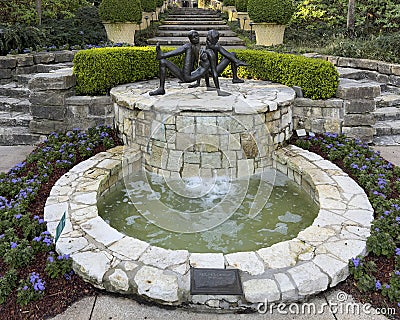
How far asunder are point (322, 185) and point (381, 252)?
1.17m

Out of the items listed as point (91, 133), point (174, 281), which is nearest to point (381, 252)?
point (174, 281)

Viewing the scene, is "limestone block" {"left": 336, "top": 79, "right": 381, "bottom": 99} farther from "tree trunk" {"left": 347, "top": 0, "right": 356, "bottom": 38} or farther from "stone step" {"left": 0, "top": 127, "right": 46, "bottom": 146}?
"tree trunk" {"left": 347, "top": 0, "right": 356, "bottom": 38}

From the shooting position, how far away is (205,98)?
16.2 feet

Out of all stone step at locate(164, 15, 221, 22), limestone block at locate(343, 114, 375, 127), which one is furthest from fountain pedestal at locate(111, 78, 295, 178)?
stone step at locate(164, 15, 221, 22)

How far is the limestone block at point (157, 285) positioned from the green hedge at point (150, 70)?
152 inches

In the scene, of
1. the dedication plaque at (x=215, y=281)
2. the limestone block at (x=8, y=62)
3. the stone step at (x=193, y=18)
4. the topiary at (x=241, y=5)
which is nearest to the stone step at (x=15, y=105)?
the limestone block at (x=8, y=62)

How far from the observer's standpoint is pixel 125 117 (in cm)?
518

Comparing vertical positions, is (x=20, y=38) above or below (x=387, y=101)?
above

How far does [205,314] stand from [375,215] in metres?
1.96

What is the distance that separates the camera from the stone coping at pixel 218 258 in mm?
2693

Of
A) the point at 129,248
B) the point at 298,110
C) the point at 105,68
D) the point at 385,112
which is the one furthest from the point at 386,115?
the point at 129,248

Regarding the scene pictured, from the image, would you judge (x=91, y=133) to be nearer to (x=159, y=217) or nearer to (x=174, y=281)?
(x=159, y=217)

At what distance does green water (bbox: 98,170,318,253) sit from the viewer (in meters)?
3.56

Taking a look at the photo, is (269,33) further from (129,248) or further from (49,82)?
(129,248)
